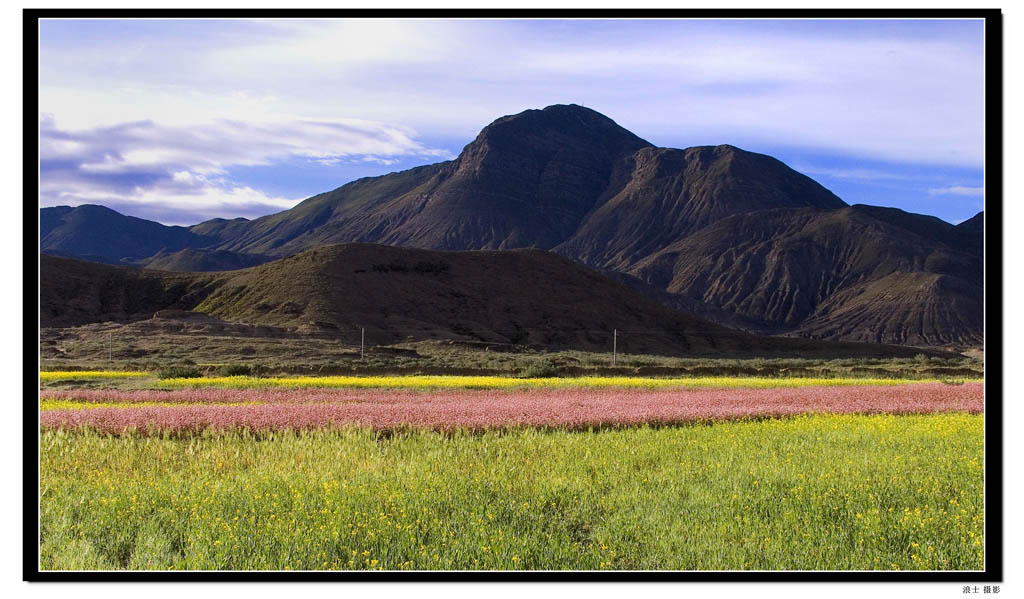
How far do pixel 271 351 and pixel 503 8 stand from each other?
53.9m

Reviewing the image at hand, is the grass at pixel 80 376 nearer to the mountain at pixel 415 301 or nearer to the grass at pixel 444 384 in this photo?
the grass at pixel 444 384

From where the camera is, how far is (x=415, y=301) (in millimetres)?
90000

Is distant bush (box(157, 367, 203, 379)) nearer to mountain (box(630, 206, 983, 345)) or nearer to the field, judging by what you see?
the field

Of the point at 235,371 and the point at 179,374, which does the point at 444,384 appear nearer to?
the point at 179,374

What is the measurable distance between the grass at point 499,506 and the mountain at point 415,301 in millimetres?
64741

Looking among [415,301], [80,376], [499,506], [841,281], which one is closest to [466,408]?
[499,506]

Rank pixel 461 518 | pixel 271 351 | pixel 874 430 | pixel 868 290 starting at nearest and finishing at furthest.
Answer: pixel 461 518 → pixel 874 430 → pixel 271 351 → pixel 868 290

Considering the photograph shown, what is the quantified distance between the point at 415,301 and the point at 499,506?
8287 cm

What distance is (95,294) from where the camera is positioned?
293 feet

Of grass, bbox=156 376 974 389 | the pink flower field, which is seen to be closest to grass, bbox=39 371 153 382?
grass, bbox=156 376 974 389

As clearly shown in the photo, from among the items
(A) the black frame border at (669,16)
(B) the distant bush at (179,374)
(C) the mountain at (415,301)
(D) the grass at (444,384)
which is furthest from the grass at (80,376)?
(C) the mountain at (415,301)

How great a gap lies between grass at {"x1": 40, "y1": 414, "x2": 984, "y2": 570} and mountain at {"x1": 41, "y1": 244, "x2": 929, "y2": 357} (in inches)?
2549

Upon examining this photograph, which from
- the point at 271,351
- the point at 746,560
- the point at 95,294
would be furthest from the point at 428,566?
the point at 95,294

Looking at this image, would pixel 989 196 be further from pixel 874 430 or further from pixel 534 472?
pixel 874 430
